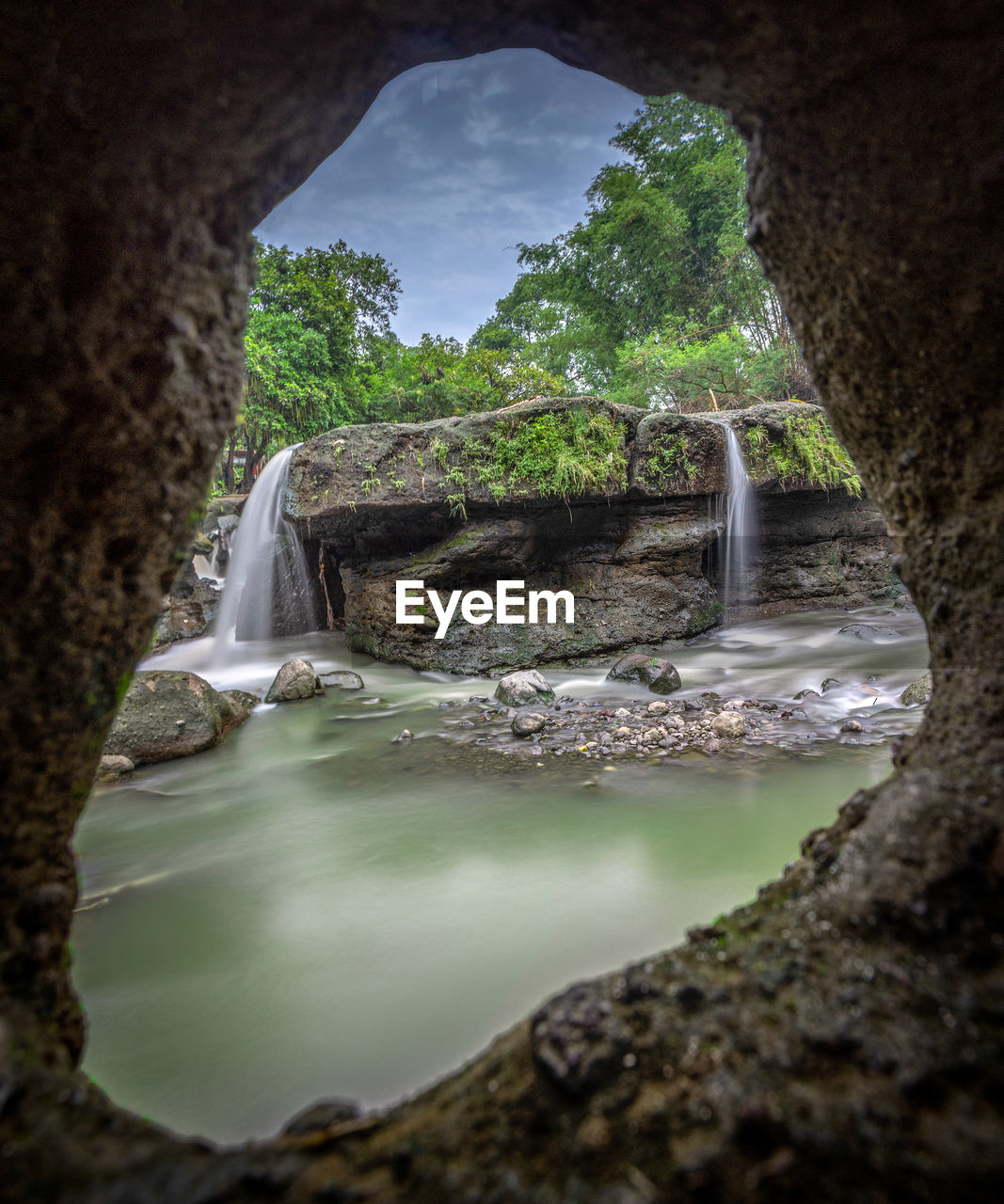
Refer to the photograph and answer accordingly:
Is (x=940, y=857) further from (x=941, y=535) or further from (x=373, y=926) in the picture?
(x=373, y=926)

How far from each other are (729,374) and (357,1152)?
57.3 ft

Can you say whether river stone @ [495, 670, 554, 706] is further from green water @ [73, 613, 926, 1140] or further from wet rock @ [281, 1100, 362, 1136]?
wet rock @ [281, 1100, 362, 1136]

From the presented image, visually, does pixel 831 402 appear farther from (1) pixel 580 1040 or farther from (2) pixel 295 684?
(2) pixel 295 684

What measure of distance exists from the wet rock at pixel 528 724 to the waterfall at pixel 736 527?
567 centimetres

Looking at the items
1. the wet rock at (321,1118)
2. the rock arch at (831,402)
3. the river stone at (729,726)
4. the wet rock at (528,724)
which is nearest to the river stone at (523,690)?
the wet rock at (528,724)

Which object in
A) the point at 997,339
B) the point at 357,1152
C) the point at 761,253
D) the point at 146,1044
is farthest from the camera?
the point at 146,1044

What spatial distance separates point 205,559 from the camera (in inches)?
600

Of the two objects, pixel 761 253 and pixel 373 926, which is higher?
pixel 761 253

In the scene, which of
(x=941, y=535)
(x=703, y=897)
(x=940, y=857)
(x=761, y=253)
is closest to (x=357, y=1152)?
(x=940, y=857)

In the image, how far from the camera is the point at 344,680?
27.3ft

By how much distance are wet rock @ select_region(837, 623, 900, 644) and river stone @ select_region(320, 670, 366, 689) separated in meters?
7.35

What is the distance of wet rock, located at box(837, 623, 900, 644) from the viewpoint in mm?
8805

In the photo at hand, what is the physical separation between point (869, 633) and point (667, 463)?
4020 millimetres

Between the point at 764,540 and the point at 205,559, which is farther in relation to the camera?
the point at 205,559
